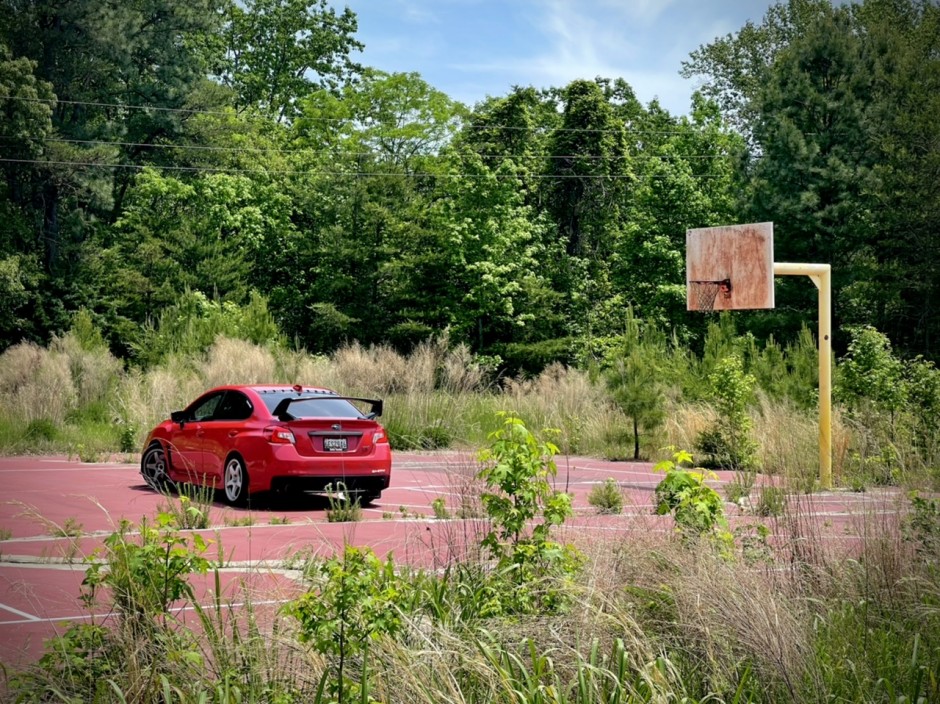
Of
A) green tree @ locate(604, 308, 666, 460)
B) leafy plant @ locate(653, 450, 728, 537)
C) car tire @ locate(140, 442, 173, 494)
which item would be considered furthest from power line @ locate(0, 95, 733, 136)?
Result: leafy plant @ locate(653, 450, 728, 537)

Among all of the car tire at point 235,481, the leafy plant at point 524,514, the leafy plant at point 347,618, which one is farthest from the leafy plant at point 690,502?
the car tire at point 235,481

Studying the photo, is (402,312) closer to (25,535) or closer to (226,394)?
(226,394)

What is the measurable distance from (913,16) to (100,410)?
4368 cm

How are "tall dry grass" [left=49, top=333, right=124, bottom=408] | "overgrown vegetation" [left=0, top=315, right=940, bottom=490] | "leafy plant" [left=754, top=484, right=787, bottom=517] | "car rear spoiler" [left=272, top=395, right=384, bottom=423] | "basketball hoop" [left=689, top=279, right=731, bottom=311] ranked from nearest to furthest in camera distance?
"leafy plant" [left=754, top=484, right=787, bottom=517]
"car rear spoiler" [left=272, top=395, right=384, bottom=423]
"overgrown vegetation" [left=0, top=315, right=940, bottom=490]
"basketball hoop" [left=689, top=279, right=731, bottom=311]
"tall dry grass" [left=49, top=333, right=124, bottom=408]

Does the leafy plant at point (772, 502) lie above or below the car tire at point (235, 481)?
above

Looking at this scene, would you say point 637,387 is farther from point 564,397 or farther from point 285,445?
point 285,445

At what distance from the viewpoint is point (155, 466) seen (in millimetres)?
17719

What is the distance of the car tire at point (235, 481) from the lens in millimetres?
15531

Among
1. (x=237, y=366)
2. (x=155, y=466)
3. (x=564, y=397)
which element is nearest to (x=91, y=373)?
(x=237, y=366)

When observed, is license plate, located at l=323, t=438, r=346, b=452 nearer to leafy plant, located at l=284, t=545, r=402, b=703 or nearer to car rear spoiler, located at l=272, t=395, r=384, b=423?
car rear spoiler, located at l=272, t=395, r=384, b=423

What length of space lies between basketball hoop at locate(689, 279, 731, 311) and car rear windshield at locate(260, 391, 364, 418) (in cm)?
906

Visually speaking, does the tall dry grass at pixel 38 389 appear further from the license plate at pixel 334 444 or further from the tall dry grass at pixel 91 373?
the license plate at pixel 334 444

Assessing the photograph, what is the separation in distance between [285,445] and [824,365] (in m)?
8.92

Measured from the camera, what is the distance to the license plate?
15523mm
